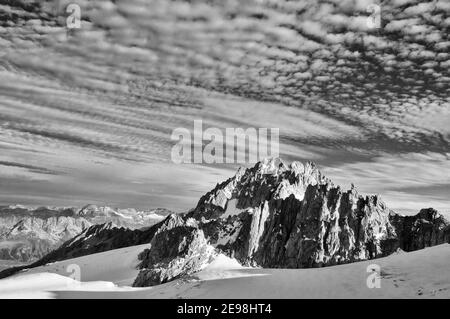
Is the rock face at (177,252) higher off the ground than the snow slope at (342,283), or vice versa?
the snow slope at (342,283)

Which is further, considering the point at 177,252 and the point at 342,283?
the point at 177,252

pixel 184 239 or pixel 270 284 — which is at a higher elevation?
pixel 270 284

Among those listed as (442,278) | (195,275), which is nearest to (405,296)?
→ (442,278)

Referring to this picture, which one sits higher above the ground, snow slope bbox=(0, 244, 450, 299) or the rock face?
snow slope bbox=(0, 244, 450, 299)

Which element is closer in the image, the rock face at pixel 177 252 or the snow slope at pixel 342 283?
the snow slope at pixel 342 283

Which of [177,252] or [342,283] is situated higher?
[342,283]

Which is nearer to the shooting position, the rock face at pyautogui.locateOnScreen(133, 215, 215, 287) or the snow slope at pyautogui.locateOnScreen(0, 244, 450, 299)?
the snow slope at pyautogui.locateOnScreen(0, 244, 450, 299)
